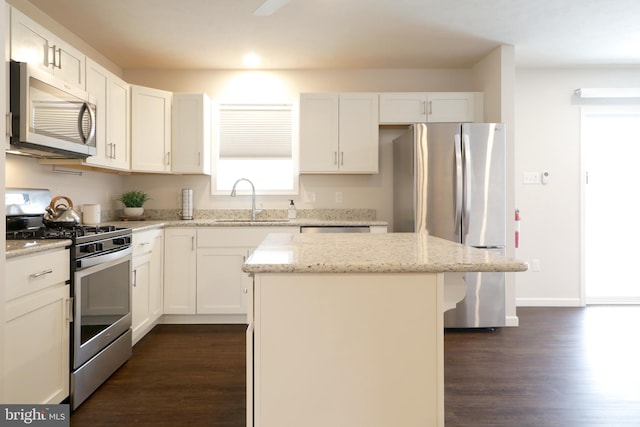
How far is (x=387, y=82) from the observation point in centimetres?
412

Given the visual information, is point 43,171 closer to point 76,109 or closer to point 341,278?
point 76,109

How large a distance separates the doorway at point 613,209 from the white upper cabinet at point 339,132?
2358mm

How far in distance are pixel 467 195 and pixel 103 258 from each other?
8.89ft

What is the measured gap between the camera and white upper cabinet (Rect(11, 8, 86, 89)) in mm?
2084

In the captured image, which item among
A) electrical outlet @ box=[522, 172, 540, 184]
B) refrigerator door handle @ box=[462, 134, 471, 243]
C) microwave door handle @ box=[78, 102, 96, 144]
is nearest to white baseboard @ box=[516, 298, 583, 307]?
electrical outlet @ box=[522, 172, 540, 184]

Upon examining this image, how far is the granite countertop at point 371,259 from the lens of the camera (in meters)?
1.31

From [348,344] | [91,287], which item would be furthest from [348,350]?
[91,287]

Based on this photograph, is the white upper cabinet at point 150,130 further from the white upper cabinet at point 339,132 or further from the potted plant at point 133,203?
the white upper cabinet at point 339,132

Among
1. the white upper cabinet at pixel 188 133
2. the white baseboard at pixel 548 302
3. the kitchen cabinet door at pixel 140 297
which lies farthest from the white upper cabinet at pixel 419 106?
the kitchen cabinet door at pixel 140 297

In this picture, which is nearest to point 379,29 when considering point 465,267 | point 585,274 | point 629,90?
point 465,267

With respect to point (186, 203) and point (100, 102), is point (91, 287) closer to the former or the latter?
point (100, 102)

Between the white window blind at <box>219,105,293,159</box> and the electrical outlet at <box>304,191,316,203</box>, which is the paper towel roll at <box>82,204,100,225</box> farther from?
the electrical outlet at <box>304,191,316,203</box>

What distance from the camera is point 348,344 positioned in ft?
4.46

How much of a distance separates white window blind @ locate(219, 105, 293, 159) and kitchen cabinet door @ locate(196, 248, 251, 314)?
113 centimetres
